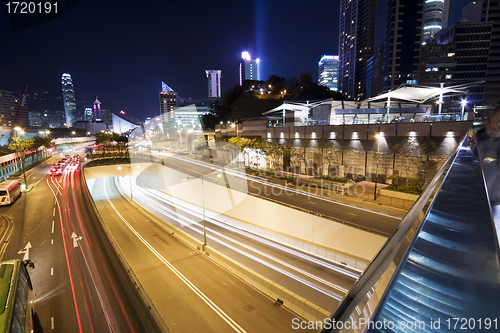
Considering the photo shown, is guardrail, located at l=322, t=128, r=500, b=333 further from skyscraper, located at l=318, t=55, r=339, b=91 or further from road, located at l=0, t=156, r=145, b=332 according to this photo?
skyscraper, located at l=318, t=55, r=339, b=91

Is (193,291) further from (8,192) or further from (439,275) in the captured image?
(8,192)

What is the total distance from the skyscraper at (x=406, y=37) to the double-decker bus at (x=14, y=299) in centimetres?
7591

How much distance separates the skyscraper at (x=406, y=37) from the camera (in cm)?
6312

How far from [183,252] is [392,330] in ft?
49.6

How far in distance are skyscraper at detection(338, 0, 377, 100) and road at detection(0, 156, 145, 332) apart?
92169 mm

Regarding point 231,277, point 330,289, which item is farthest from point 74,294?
point 330,289

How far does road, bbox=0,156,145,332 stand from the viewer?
8672 mm

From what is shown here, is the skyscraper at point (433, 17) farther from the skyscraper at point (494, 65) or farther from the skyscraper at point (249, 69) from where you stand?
the skyscraper at point (249, 69)

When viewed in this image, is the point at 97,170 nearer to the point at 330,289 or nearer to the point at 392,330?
the point at 330,289

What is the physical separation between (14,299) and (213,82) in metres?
191

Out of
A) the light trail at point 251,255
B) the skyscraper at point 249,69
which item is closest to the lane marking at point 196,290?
the light trail at point 251,255

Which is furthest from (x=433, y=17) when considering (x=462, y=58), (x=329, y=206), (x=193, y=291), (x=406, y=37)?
(x=193, y=291)

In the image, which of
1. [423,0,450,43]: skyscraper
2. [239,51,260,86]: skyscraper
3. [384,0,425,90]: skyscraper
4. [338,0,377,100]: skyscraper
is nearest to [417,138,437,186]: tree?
[384,0,425,90]: skyscraper

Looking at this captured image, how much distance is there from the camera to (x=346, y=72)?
106312 mm
